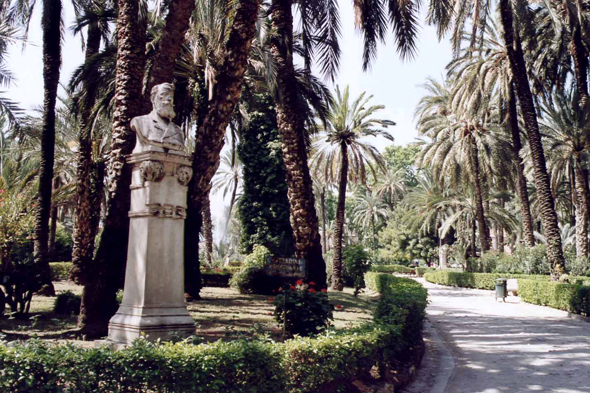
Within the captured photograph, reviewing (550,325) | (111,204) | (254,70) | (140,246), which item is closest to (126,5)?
(111,204)

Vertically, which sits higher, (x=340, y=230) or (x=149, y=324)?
(x=340, y=230)

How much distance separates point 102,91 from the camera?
1959 centimetres

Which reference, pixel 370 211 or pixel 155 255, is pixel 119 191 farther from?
pixel 370 211

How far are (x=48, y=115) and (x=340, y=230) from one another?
16673 mm

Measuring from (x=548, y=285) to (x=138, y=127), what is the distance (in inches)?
749

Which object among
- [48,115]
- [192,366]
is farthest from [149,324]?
[48,115]

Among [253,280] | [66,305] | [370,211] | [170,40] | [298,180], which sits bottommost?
[66,305]

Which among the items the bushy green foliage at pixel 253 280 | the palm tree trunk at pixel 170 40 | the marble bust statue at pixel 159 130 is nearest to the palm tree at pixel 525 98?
the bushy green foliage at pixel 253 280

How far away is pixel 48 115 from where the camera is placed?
1638cm

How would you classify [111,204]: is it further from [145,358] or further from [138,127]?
[145,358]

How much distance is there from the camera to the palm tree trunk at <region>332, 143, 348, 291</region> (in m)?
27.4

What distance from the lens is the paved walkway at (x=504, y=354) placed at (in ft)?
26.9

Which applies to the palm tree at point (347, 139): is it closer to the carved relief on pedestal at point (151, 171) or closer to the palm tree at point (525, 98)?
the palm tree at point (525, 98)

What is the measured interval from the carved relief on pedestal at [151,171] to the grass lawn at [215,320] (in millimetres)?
2319
